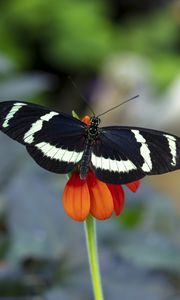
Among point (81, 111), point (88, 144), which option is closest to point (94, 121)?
point (88, 144)

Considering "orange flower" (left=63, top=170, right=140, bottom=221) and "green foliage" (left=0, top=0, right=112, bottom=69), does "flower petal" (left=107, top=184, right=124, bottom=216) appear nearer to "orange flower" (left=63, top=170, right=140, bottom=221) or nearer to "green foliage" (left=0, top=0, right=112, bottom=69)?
"orange flower" (left=63, top=170, right=140, bottom=221)

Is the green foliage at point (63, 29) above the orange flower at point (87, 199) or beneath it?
above

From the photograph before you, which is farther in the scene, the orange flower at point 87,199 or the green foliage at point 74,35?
the green foliage at point 74,35

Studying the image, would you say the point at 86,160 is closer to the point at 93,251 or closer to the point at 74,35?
the point at 93,251

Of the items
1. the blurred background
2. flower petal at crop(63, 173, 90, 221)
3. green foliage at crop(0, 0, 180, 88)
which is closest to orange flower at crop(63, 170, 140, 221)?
flower petal at crop(63, 173, 90, 221)

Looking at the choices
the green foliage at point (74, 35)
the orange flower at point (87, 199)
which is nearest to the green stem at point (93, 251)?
the orange flower at point (87, 199)

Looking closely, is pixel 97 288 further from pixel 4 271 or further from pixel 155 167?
pixel 4 271

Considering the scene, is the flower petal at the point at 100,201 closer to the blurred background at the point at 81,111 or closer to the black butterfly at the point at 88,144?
the black butterfly at the point at 88,144

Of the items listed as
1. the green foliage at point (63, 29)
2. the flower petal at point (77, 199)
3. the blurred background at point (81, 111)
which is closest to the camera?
the flower petal at point (77, 199)
